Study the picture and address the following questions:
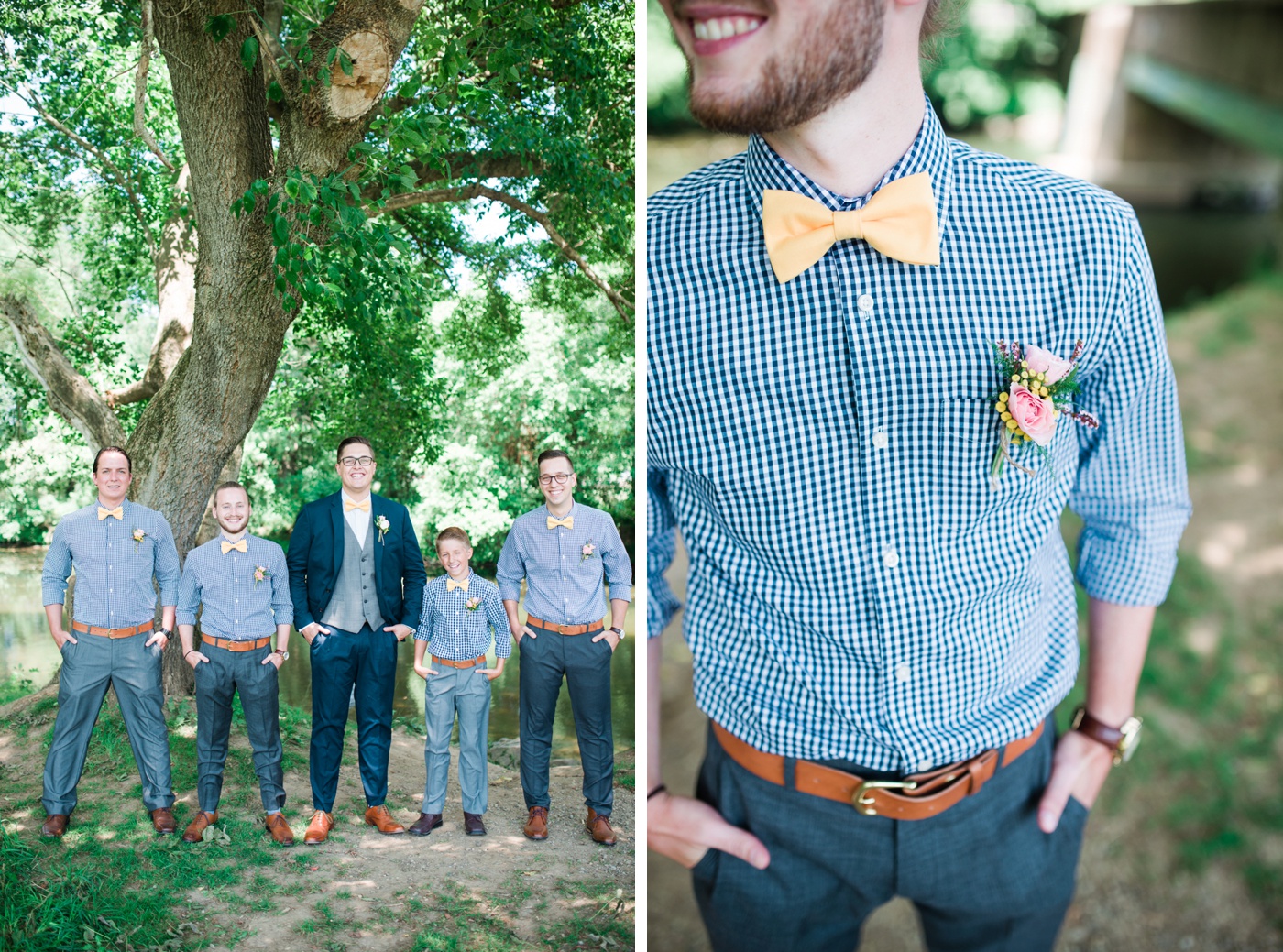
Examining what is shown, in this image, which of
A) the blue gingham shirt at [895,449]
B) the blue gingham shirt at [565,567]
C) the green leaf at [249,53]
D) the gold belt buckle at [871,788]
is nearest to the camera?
the blue gingham shirt at [895,449]

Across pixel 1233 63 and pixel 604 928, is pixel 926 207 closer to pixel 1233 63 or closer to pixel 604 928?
pixel 604 928

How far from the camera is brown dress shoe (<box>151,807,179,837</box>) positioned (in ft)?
6.03

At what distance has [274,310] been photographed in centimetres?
181

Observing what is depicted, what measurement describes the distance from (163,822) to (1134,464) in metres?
1.98

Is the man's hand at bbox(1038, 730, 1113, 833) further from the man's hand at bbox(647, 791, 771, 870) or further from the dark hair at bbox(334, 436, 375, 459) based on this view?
the dark hair at bbox(334, 436, 375, 459)

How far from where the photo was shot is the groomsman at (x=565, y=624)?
72.3 inches

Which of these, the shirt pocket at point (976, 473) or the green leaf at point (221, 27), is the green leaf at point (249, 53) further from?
the shirt pocket at point (976, 473)

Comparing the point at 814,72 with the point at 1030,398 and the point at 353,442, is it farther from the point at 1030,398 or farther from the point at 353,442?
the point at 353,442

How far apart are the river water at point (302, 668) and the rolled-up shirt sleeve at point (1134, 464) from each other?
0.91 metres

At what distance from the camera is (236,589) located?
1.82 meters

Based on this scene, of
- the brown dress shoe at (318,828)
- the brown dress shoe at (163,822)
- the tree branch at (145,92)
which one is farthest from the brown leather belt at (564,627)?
the tree branch at (145,92)

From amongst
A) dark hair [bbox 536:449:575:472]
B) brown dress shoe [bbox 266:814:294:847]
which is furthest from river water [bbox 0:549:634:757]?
dark hair [bbox 536:449:575:472]

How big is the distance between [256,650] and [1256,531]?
12.1 feet

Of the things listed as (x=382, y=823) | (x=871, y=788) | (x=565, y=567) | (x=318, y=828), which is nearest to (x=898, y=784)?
(x=871, y=788)
